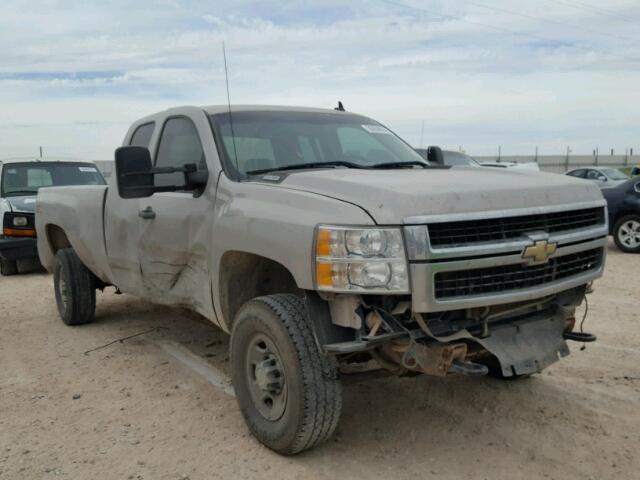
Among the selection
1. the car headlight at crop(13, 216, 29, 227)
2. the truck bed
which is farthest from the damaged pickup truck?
the car headlight at crop(13, 216, 29, 227)

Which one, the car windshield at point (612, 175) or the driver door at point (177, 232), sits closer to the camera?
the driver door at point (177, 232)

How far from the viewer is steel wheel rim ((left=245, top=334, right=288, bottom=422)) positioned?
3.44 meters

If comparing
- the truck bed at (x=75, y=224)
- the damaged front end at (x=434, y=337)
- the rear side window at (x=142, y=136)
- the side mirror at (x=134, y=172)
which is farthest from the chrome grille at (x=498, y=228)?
the truck bed at (x=75, y=224)

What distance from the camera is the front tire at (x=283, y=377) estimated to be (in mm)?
3229

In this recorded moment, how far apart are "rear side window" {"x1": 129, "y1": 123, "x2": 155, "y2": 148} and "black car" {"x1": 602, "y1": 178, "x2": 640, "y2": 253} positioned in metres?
8.28

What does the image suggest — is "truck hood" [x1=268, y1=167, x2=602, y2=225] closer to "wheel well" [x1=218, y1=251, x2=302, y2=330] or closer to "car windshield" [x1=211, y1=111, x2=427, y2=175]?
"car windshield" [x1=211, y1=111, x2=427, y2=175]

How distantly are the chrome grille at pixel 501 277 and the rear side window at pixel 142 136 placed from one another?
3.00 meters

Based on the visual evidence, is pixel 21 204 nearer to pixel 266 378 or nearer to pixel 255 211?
pixel 255 211

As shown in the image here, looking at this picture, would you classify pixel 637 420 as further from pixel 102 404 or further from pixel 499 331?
pixel 102 404

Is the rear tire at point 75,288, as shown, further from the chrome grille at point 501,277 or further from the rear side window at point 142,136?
the chrome grille at point 501,277

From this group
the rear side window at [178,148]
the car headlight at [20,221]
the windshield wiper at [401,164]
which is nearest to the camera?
the windshield wiper at [401,164]

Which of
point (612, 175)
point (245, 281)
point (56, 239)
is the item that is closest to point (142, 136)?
point (245, 281)

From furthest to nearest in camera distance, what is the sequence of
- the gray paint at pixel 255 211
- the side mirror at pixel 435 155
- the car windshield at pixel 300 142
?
the side mirror at pixel 435 155, the car windshield at pixel 300 142, the gray paint at pixel 255 211

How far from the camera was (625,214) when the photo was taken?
10820 millimetres
